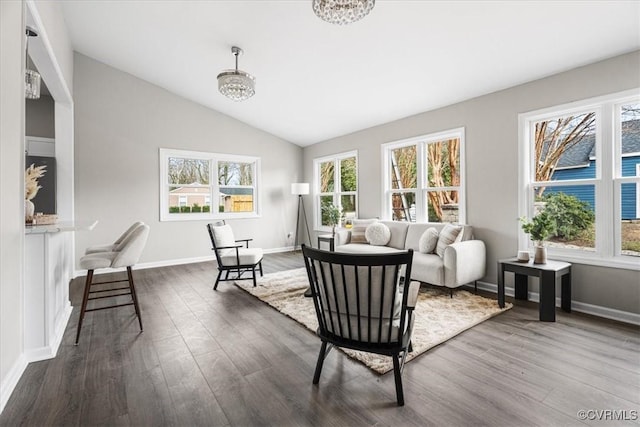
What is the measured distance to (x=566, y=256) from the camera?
133 inches

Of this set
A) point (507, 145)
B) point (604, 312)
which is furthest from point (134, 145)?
point (604, 312)

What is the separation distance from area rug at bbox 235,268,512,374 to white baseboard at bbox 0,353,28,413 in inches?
78.4

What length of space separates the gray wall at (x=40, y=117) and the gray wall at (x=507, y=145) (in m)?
5.76

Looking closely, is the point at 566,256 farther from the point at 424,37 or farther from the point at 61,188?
the point at 61,188

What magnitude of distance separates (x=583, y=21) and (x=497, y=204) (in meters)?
2.01

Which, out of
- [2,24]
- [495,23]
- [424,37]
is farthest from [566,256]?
[2,24]

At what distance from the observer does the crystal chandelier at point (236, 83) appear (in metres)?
3.56

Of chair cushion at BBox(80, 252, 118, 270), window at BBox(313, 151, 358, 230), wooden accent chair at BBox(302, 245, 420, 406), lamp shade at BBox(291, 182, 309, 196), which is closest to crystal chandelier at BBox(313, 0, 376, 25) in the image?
wooden accent chair at BBox(302, 245, 420, 406)

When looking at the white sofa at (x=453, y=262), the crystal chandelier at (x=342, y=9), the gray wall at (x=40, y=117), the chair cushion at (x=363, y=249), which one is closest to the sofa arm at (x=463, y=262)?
the white sofa at (x=453, y=262)

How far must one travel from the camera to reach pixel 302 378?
79.7 inches

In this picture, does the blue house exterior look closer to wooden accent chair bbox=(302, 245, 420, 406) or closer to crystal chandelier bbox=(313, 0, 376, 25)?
wooden accent chair bbox=(302, 245, 420, 406)

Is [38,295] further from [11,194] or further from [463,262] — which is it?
[463,262]

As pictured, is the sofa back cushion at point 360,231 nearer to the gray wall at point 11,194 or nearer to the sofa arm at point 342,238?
the sofa arm at point 342,238

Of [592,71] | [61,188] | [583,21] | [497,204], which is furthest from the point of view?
[61,188]
